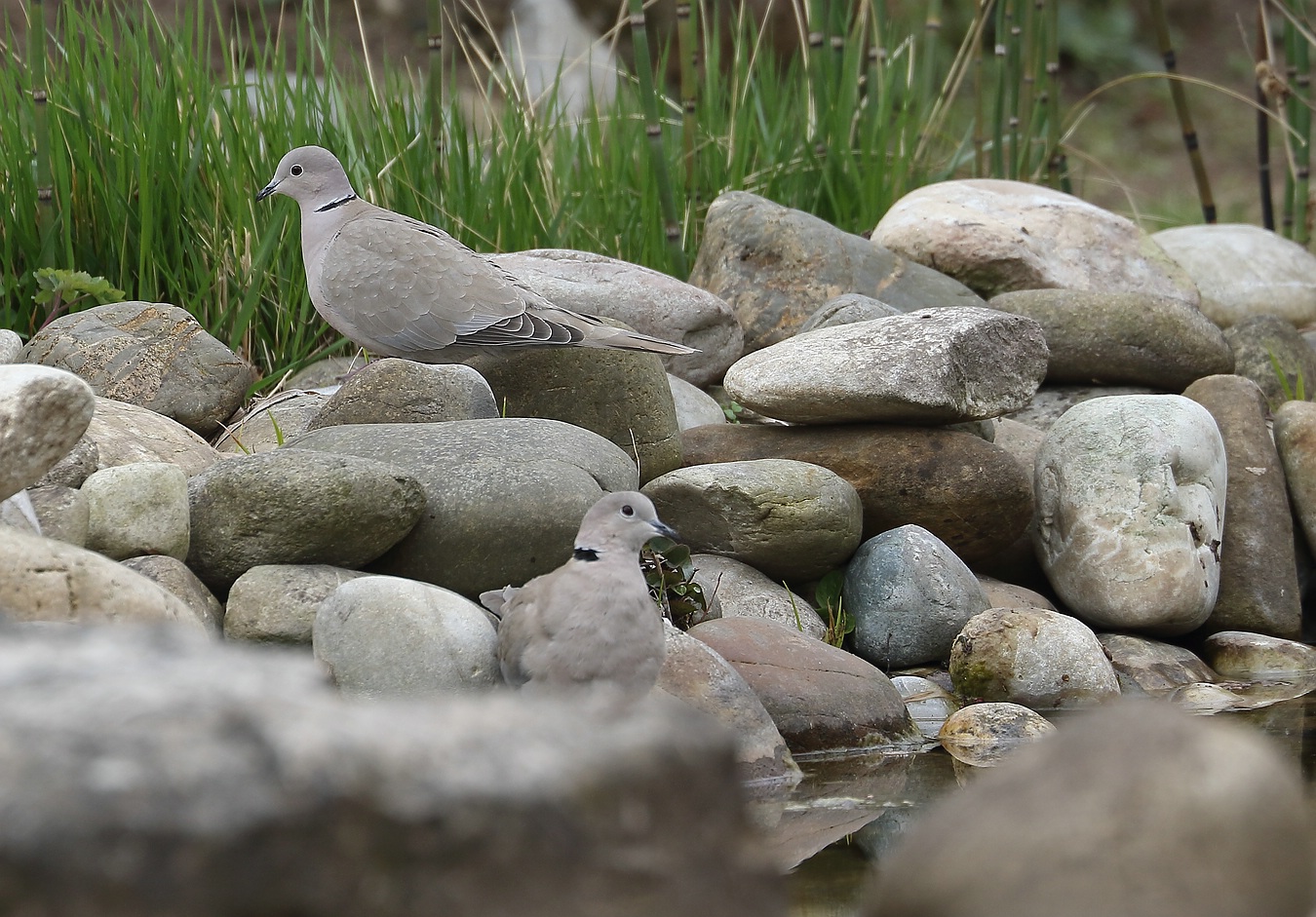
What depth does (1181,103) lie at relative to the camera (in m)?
7.27

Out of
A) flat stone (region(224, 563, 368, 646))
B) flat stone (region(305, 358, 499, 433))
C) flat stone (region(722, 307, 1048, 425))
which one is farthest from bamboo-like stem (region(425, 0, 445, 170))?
flat stone (region(224, 563, 368, 646))

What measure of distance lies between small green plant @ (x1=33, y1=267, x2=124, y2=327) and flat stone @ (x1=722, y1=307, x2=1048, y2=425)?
6.69 feet

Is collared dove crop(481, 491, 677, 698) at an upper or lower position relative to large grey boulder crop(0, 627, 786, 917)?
lower

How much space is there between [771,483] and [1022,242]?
2388 mm

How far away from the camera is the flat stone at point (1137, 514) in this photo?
427cm

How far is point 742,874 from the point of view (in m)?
1.48

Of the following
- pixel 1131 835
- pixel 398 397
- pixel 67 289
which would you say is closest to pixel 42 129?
pixel 67 289

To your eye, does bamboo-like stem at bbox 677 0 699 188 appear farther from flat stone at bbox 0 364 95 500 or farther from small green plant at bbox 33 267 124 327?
flat stone at bbox 0 364 95 500

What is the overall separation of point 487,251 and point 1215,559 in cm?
306

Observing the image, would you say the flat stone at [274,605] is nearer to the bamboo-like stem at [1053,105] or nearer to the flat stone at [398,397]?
the flat stone at [398,397]

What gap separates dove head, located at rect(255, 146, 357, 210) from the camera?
15.3 feet

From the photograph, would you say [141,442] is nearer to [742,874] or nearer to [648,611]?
[648,611]

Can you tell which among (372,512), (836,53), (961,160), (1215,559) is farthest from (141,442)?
(961,160)

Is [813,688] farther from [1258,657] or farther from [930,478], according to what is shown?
[1258,657]
